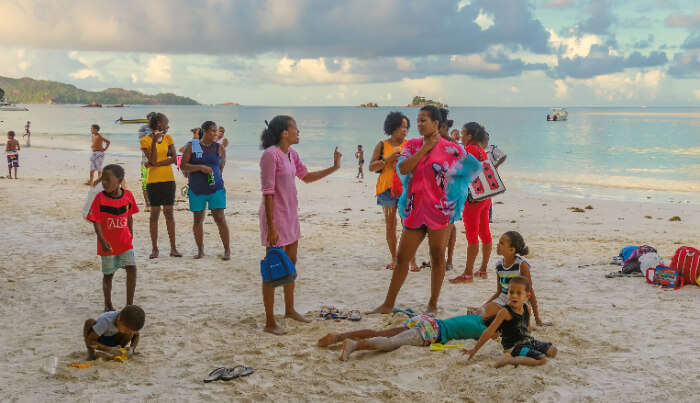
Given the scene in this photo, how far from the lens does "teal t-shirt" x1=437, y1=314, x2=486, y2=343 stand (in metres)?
4.35

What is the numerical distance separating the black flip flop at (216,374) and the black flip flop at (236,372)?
2 centimetres

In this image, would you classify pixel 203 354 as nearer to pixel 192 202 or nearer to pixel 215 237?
pixel 192 202

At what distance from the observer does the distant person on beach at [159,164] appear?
693 centimetres

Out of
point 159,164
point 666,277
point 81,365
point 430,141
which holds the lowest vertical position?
point 81,365

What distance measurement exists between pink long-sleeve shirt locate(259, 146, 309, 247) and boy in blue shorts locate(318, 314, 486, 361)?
97 centimetres

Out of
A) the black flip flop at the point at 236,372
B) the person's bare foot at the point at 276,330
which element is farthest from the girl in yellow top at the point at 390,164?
the black flip flop at the point at 236,372

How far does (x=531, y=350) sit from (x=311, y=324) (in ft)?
6.38

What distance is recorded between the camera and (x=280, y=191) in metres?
4.63

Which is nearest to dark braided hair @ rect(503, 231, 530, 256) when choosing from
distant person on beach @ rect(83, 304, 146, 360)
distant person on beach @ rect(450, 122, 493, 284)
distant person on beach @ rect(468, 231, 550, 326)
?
distant person on beach @ rect(468, 231, 550, 326)

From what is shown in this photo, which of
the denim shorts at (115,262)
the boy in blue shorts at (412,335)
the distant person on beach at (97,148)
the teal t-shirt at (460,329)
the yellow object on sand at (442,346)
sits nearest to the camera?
the boy in blue shorts at (412,335)

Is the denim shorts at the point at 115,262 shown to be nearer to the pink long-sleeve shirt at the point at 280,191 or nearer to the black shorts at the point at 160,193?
the pink long-sleeve shirt at the point at 280,191

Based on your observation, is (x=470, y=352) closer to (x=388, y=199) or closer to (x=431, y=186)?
(x=431, y=186)

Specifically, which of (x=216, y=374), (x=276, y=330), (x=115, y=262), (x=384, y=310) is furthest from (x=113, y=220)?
(x=384, y=310)

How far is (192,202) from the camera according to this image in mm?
7125
